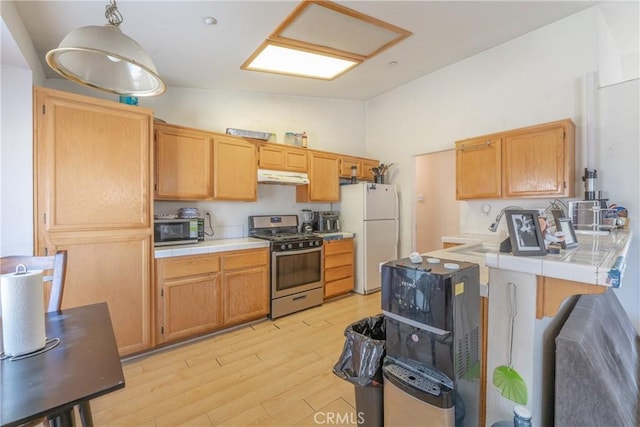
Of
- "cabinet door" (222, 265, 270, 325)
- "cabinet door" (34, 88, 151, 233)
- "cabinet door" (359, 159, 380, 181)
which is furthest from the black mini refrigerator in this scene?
"cabinet door" (359, 159, 380, 181)

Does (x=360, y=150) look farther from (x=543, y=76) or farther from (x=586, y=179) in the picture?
A: (x=586, y=179)

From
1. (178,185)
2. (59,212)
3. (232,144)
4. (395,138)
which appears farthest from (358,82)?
(59,212)

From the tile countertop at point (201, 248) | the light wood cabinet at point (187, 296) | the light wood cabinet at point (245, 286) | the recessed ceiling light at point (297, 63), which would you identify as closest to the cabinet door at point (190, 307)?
the light wood cabinet at point (187, 296)

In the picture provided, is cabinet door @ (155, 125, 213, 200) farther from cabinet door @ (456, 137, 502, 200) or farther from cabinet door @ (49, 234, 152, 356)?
cabinet door @ (456, 137, 502, 200)

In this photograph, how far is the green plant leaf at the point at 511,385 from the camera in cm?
116

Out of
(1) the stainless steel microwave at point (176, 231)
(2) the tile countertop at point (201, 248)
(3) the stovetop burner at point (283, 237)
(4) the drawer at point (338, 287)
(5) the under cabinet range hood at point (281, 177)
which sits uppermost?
(5) the under cabinet range hood at point (281, 177)

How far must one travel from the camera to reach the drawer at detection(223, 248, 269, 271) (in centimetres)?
299

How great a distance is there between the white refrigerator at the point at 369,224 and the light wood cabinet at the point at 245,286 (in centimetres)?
152

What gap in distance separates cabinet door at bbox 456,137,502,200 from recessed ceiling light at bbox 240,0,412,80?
4.76 ft

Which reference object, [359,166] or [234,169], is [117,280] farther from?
[359,166]

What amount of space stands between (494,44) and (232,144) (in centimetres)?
330

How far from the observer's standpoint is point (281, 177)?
3.65 metres

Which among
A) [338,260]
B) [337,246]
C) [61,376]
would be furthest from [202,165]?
[61,376]

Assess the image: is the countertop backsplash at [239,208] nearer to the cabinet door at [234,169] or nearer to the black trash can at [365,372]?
the cabinet door at [234,169]
